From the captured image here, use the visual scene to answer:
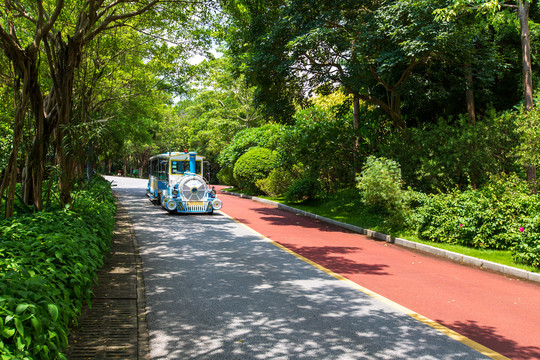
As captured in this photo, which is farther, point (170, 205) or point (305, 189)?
point (305, 189)

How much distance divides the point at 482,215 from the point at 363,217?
587 centimetres

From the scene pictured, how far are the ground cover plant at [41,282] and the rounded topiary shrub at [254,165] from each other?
2121 centimetres

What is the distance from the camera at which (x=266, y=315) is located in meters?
5.61

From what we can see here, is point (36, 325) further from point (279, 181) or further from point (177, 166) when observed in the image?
point (279, 181)

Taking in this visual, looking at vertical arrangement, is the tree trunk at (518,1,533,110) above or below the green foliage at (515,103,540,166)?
above

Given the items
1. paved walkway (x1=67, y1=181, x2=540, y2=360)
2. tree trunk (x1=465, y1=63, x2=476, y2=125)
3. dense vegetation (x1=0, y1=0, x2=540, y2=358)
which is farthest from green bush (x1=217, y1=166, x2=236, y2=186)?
paved walkway (x1=67, y1=181, x2=540, y2=360)

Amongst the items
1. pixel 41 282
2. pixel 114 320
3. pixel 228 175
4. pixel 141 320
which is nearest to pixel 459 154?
pixel 141 320

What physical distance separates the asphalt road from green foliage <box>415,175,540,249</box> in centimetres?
444

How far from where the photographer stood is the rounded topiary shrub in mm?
28234

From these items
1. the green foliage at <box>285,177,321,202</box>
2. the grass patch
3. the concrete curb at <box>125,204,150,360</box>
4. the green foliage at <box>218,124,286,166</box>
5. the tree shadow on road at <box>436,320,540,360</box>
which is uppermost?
the green foliage at <box>218,124,286,166</box>

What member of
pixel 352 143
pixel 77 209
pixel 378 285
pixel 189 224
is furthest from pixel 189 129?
pixel 378 285

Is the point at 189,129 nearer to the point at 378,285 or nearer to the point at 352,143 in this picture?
the point at 352,143

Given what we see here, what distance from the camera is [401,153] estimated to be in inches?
586

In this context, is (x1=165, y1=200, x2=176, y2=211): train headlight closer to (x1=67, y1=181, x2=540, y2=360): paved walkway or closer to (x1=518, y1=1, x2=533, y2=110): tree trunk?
(x1=67, y1=181, x2=540, y2=360): paved walkway
